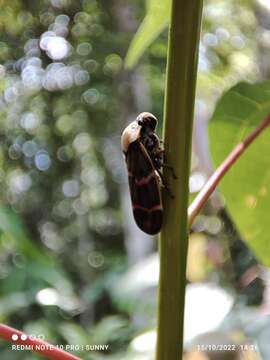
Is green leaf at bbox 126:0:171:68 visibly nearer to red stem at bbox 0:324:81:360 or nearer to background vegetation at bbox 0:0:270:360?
background vegetation at bbox 0:0:270:360

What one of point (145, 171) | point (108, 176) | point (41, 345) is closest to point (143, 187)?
point (145, 171)

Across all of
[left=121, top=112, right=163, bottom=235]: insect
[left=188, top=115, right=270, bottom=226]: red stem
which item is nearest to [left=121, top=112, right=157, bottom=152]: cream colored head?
[left=121, top=112, right=163, bottom=235]: insect

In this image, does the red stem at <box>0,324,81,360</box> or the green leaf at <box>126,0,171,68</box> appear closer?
the red stem at <box>0,324,81,360</box>

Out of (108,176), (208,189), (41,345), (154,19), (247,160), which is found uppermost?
(108,176)

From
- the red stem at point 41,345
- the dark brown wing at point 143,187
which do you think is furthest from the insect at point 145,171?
the red stem at point 41,345

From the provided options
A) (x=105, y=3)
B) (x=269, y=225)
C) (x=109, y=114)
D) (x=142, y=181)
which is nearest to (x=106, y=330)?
(x=269, y=225)

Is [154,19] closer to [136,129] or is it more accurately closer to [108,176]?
[136,129]
